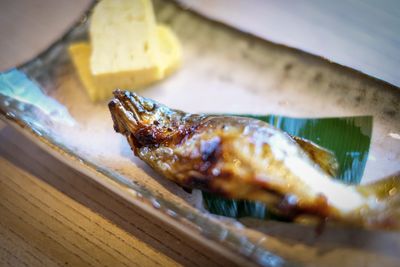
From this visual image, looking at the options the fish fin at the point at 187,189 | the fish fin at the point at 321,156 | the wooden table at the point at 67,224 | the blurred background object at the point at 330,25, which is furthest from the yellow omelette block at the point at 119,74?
the fish fin at the point at 321,156

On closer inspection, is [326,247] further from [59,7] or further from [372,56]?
[59,7]

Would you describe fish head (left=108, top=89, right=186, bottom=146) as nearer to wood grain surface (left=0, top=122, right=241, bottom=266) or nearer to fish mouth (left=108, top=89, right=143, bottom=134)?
fish mouth (left=108, top=89, right=143, bottom=134)

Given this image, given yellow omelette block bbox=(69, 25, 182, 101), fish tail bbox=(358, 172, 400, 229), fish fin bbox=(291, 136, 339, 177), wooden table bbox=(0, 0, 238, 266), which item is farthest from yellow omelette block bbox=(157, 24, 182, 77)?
fish tail bbox=(358, 172, 400, 229)

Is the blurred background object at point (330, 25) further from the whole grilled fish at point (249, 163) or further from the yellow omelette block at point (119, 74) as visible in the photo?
the whole grilled fish at point (249, 163)

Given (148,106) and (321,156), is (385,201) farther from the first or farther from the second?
(148,106)

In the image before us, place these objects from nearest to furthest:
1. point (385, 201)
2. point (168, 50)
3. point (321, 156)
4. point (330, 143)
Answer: point (385, 201), point (321, 156), point (330, 143), point (168, 50)

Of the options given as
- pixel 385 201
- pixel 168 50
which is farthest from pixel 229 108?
pixel 385 201
